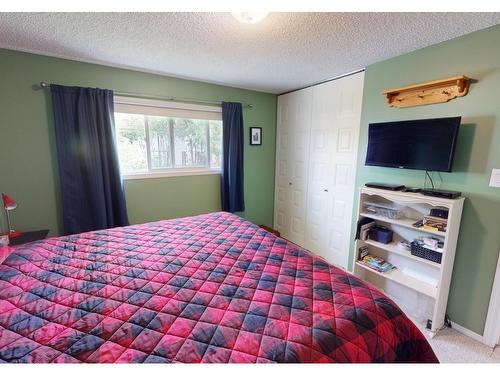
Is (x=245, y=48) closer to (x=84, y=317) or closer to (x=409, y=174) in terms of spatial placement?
(x=409, y=174)

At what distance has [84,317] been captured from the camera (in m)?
1.03

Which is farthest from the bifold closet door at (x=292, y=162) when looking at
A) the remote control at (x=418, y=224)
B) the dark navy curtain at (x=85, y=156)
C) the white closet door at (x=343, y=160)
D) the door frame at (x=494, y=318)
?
the dark navy curtain at (x=85, y=156)

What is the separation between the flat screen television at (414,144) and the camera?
180cm

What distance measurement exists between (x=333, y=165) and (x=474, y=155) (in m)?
1.35

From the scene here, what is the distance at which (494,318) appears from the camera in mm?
1750

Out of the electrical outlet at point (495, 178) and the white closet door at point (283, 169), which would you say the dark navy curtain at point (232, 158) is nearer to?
the white closet door at point (283, 169)

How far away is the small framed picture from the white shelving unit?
1.85 metres

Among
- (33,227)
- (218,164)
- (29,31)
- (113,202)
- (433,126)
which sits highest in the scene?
(29,31)

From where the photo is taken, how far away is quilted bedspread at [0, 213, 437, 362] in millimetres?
874

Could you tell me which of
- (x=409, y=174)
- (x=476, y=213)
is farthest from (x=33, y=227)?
(x=476, y=213)

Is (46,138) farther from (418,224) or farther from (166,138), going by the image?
(418,224)

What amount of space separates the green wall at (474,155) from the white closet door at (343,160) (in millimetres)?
637

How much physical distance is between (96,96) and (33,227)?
58.8 inches

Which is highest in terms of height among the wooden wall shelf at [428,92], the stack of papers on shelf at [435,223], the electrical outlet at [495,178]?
the wooden wall shelf at [428,92]
